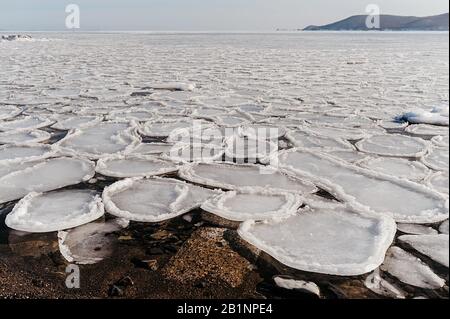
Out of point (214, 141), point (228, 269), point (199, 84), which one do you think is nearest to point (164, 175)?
point (214, 141)

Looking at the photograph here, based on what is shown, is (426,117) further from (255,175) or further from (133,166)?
(133,166)

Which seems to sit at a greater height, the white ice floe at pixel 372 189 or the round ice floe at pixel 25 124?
the round ice floe at pixel 25 124

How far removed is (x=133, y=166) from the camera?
294 cm

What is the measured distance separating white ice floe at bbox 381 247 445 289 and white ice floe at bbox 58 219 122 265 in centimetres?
127

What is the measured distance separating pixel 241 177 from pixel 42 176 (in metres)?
1.42

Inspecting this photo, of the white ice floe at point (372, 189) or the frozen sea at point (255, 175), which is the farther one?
the white ice floe at point (372, 189)

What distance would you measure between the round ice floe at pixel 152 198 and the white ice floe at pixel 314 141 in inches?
56.1

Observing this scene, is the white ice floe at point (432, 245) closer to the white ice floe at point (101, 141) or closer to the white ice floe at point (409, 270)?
the white ice floe at point (409, 270)

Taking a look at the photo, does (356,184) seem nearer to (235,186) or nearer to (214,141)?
(235,186)

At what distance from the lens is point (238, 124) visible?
4.34m

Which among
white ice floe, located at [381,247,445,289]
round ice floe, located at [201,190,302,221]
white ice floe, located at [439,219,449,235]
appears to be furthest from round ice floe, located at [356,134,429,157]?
white ice floe, located at [381,247,445,289]

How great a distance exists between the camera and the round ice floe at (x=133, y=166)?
278 cm

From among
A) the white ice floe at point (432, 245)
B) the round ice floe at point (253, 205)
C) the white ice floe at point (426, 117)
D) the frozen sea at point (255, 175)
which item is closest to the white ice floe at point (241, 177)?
the frozen sea at point (255, 175)
